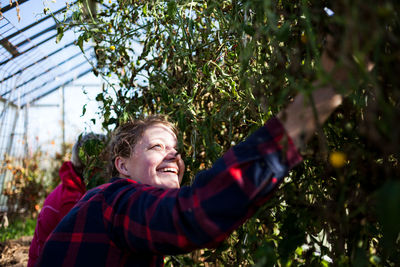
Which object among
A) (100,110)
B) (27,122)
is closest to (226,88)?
(100,110)

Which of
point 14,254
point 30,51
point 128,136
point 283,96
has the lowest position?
point 14,254

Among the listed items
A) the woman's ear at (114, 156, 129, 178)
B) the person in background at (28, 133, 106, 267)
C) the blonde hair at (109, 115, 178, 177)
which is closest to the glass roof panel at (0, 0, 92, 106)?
the person in background at (28, 133, 106, 267)

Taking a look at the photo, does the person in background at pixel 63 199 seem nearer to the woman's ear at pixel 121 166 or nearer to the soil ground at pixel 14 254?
the woman's ear at pixel 121 166

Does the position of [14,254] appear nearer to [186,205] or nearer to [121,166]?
[121,166]

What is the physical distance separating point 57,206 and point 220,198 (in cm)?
159

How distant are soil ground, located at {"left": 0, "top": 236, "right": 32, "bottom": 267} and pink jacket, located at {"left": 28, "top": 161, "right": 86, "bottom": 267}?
1.26 m

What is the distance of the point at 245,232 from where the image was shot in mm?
1271

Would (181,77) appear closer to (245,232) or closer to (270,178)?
(245,232)

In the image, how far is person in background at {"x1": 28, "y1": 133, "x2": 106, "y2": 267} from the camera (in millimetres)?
2008

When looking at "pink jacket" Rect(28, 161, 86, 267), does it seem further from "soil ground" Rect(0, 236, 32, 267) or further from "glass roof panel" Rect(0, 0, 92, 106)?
"soil ground" Rect(0, 236, 32, 267)

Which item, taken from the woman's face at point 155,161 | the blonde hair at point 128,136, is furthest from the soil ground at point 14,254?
the woman's face at point 155,161

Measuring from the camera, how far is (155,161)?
128cm

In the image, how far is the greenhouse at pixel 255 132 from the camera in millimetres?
534

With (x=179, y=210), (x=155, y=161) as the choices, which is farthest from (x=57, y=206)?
(x=179, y=210)
